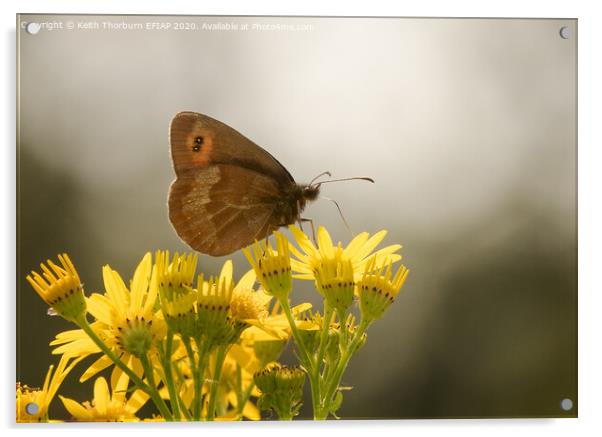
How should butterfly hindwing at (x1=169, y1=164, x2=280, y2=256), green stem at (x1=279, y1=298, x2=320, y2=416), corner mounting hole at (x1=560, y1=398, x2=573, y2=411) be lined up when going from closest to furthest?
1. green stem at (x1=279, y1=298, x2=320, y2=416)
2. butterfly hindwing at (x1=169, y1=164, x2=280, y2=256)
3. corner mounting hole at (x1=560, y1=398, x2=573, y2=411)

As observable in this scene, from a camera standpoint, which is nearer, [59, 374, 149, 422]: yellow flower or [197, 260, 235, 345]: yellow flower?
[197, 260, 235, 345]: yellow flower

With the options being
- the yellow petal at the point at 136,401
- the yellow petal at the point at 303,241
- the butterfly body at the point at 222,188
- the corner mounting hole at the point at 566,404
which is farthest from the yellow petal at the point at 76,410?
the corner mounting hole at the point at 566,404

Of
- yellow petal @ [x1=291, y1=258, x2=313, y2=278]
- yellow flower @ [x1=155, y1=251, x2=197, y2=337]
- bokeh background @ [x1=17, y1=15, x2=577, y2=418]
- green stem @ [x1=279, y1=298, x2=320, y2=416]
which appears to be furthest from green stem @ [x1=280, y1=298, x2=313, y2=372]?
bokeh background @ [x1=17, y1=15, x2=577, y2=418]

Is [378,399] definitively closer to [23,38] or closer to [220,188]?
[220,188]

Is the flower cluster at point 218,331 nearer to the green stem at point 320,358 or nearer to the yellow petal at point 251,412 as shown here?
the green stem at point 320,358

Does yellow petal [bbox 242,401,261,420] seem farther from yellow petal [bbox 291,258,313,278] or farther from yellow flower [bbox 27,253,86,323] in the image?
yellow flower [bbox 27,253,86,323]

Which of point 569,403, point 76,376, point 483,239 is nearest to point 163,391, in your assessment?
point 76,376

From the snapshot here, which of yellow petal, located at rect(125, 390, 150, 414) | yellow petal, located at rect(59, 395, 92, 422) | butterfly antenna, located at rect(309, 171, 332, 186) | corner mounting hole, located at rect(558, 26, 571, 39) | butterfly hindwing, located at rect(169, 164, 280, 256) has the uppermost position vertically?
corner mounting hole, located at rect(558, 26, 571, 39)
